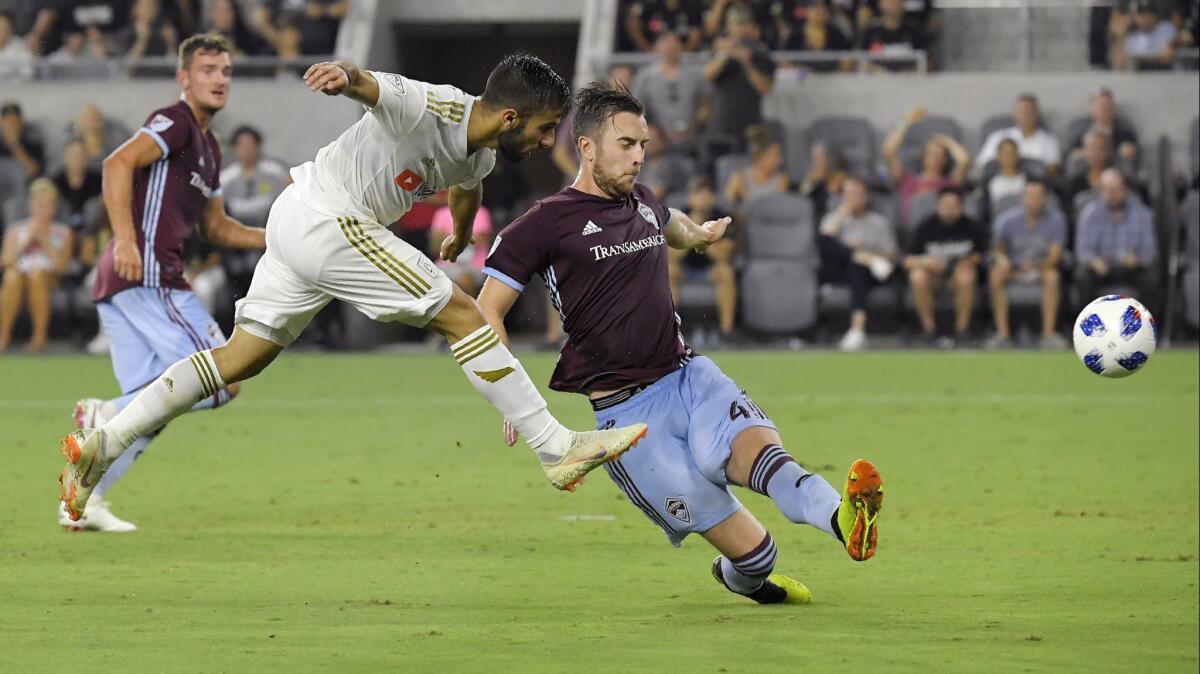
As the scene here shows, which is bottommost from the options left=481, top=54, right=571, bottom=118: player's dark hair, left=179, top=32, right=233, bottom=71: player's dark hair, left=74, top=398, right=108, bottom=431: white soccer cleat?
left=74, top=398, right=108, bottom=431: white soccer cleat

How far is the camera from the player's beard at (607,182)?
7105 mm

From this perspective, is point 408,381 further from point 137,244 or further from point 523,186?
point 137,244

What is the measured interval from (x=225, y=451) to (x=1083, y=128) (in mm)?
11693

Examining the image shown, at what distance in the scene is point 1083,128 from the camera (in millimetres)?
20391

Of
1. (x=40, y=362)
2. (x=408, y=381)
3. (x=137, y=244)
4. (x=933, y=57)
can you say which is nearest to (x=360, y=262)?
(x=137, y=244)

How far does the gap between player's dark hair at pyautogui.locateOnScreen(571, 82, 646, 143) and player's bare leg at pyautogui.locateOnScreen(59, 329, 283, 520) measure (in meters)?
1.54

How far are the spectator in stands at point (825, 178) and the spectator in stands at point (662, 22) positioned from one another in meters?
2.89

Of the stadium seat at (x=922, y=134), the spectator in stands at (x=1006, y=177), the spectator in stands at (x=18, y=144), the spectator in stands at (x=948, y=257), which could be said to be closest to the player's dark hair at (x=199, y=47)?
the spectator in stands at (x=948, y=257)

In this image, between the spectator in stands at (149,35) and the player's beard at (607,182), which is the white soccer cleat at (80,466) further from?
the spectator in stands at (149,35)

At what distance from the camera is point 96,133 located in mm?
20406

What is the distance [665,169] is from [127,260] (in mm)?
11593

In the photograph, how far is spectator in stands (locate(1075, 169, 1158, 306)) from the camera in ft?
62.8

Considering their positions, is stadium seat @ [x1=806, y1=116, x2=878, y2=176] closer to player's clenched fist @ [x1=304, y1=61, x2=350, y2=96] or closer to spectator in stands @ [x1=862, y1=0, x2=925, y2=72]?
spectator in stands @ [x1=862, y1=0, x2=925, y2=72]

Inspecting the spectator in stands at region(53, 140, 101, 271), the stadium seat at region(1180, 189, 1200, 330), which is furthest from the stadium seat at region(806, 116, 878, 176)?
the spectator in stands at region(53, 140, 101, 271)
